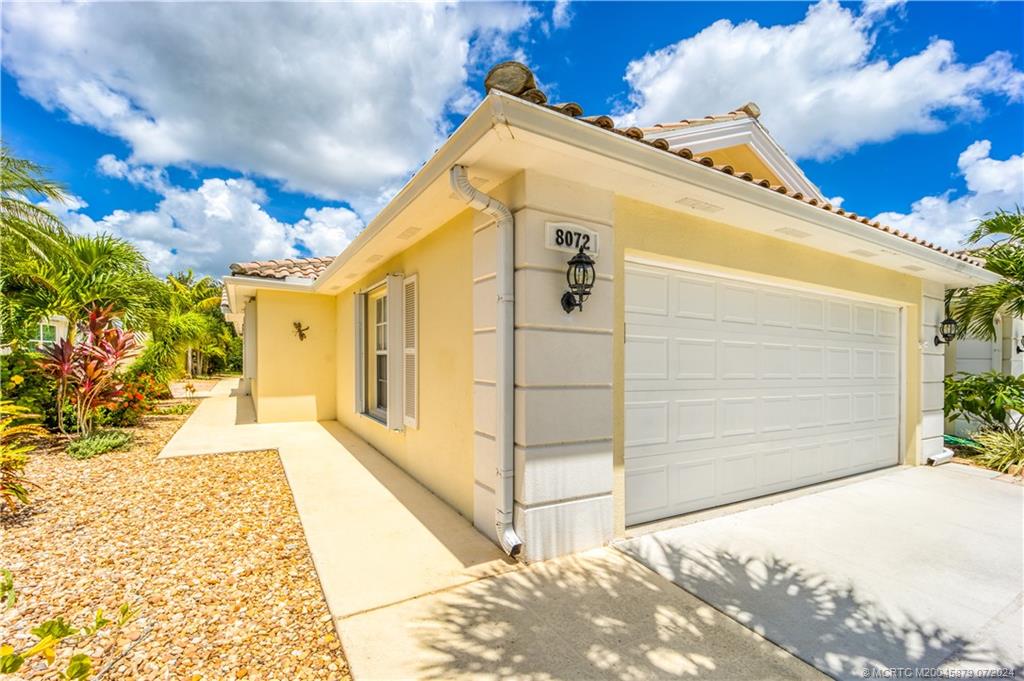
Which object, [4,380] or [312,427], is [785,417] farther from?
[4,380]

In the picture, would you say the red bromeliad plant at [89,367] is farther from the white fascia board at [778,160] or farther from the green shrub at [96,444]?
the white fascia board at [778,160]

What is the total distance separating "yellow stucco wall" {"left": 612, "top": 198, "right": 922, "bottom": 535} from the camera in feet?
12.8

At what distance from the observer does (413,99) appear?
8703 mm

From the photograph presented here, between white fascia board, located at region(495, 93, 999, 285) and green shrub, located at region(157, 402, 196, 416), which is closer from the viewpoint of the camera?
white fascia board, located at region(495, 93, 999, 285)

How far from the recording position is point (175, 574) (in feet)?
10.6

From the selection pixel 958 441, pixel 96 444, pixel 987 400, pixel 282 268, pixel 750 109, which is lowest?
pixel 958 441

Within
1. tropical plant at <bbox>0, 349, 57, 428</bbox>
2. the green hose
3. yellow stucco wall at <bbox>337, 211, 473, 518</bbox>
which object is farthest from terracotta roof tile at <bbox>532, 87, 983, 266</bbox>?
tropical plant at <bbox>0, 349, 57, 428</bbox>

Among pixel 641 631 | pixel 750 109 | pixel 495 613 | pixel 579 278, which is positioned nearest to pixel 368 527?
pixel 495 613

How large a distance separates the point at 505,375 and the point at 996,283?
353 inches

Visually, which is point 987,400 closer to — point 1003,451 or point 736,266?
point 1003,451

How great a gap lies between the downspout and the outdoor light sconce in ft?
26.0

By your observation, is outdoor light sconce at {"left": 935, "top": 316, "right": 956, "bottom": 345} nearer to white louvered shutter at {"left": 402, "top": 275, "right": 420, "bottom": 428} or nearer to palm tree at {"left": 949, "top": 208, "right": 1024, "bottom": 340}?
palm tree at {"left": 949, "top": 208, "right": 1024, "bottom": 340}

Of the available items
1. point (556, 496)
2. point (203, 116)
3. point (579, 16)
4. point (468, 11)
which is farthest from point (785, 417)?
point (203, 116)

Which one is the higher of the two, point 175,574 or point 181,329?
point 181,329
